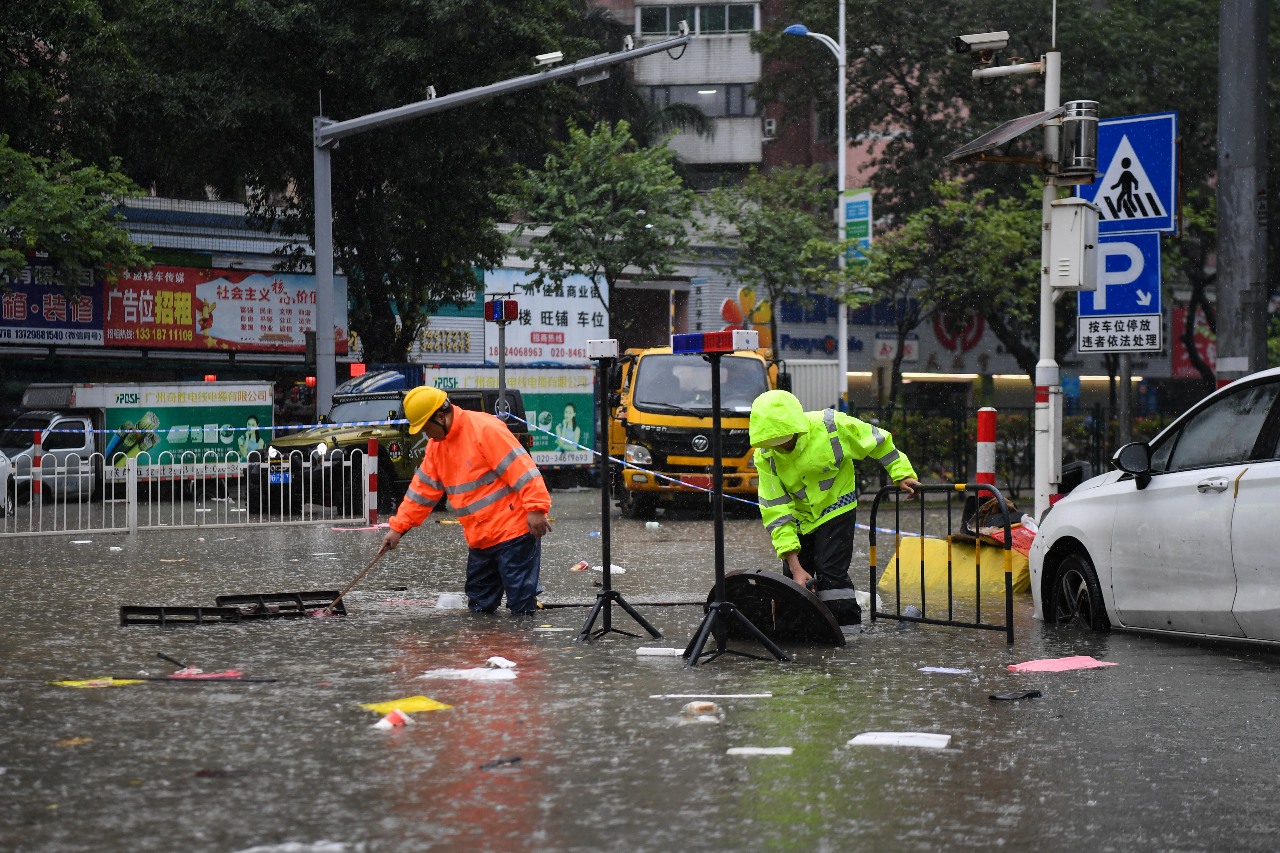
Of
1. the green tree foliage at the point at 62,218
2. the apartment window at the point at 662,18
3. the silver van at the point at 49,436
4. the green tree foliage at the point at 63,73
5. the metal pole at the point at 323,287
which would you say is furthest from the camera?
the apartment window at the point at 662,18

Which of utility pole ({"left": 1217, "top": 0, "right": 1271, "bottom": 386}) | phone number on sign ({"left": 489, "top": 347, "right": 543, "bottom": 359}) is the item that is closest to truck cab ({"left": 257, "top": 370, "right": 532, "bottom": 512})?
utility pole ({"left": 1217, "top": 0, "right": 1271, "bottom": 386})

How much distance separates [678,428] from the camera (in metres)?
21.2

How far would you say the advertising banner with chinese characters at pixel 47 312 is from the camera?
99.3ft

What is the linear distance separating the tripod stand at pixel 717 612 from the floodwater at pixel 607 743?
0.13 m

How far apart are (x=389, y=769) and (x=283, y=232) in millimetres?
29245

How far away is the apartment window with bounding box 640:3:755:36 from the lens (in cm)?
4991

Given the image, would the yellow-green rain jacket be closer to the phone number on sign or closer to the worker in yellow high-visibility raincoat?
the worker in yellow high-visibility raincoat

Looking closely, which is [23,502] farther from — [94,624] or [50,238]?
[94,624]

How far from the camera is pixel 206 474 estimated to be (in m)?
22.1

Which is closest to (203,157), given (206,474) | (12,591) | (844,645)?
(206,474)

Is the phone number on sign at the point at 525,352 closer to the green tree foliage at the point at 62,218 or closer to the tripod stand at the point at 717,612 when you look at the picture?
the green tree foliage at the point at 62,218

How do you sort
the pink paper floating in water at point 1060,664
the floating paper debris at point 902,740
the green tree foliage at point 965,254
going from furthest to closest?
1. the green tree foliage at point 965,254
2. the pink paper floating in water at point 1060,664
3. the floating paper debris at point 902,740

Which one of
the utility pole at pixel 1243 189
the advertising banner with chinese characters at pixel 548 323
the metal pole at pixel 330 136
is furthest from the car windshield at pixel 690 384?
A: the advertising banner with chinese characters at pixel 548 323

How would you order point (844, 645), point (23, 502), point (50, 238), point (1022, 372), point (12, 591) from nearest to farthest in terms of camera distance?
point (844, 645) → point (12, 591) → point (23, 502) → point (50, 238) → point (1022, 372)
